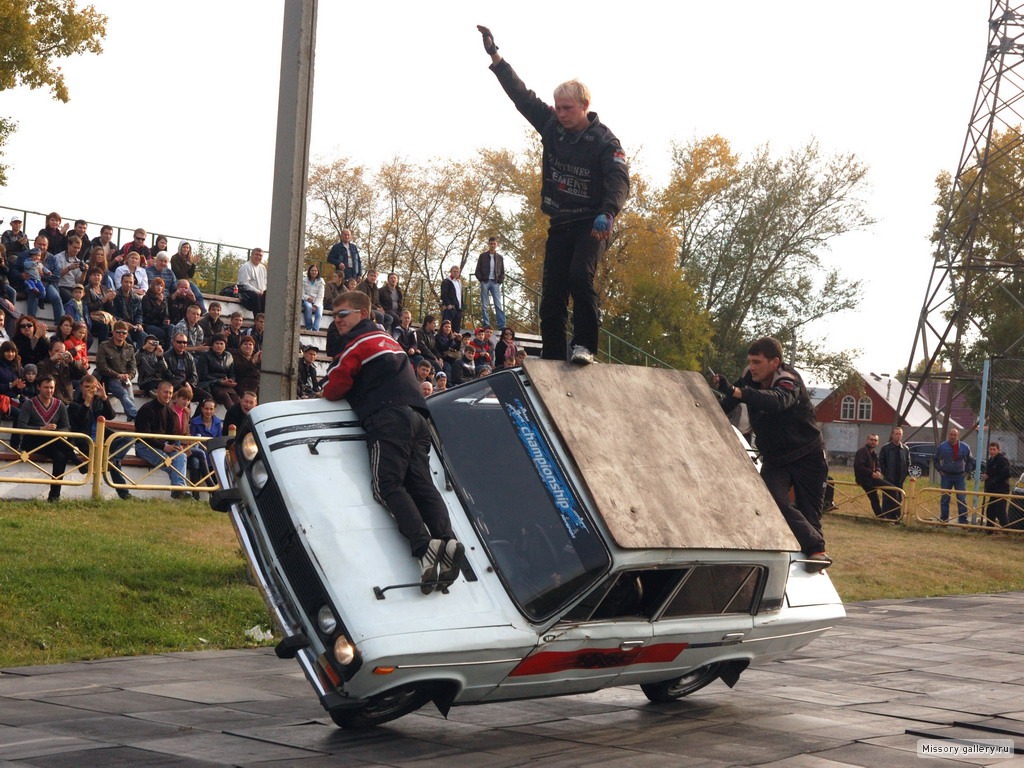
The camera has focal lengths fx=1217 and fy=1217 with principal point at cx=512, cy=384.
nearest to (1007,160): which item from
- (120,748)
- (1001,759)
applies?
(1001,759)

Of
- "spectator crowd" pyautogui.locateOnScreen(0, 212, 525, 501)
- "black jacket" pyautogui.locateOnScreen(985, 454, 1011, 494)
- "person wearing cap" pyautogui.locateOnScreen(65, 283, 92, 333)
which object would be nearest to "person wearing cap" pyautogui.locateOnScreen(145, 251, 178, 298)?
"spectator crowd" pyautogui.locateOnScreen(0, 212, 525, 501)

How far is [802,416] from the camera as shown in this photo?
29.0 ft

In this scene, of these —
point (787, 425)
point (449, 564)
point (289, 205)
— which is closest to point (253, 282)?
point (289, 205)

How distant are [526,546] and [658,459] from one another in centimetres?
115

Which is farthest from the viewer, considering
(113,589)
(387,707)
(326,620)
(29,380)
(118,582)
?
(29,380)

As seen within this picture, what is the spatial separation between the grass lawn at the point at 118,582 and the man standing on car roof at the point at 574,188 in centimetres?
404

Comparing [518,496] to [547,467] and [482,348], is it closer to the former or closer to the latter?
[547,467]

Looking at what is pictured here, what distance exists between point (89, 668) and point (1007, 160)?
124 feet

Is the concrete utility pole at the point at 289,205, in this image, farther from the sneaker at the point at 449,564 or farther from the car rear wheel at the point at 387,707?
the sneaker at the point at 449,564

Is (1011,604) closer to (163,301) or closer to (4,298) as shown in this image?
(163,301)

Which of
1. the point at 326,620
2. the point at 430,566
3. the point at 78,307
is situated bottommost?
the point at 326,620

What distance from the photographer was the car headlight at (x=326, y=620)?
20.2 ft

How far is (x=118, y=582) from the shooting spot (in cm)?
1089

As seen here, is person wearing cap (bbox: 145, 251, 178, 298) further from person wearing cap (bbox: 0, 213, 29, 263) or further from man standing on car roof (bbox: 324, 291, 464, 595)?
man standing on car roof (bbox: 324, 291, 464, 595)
